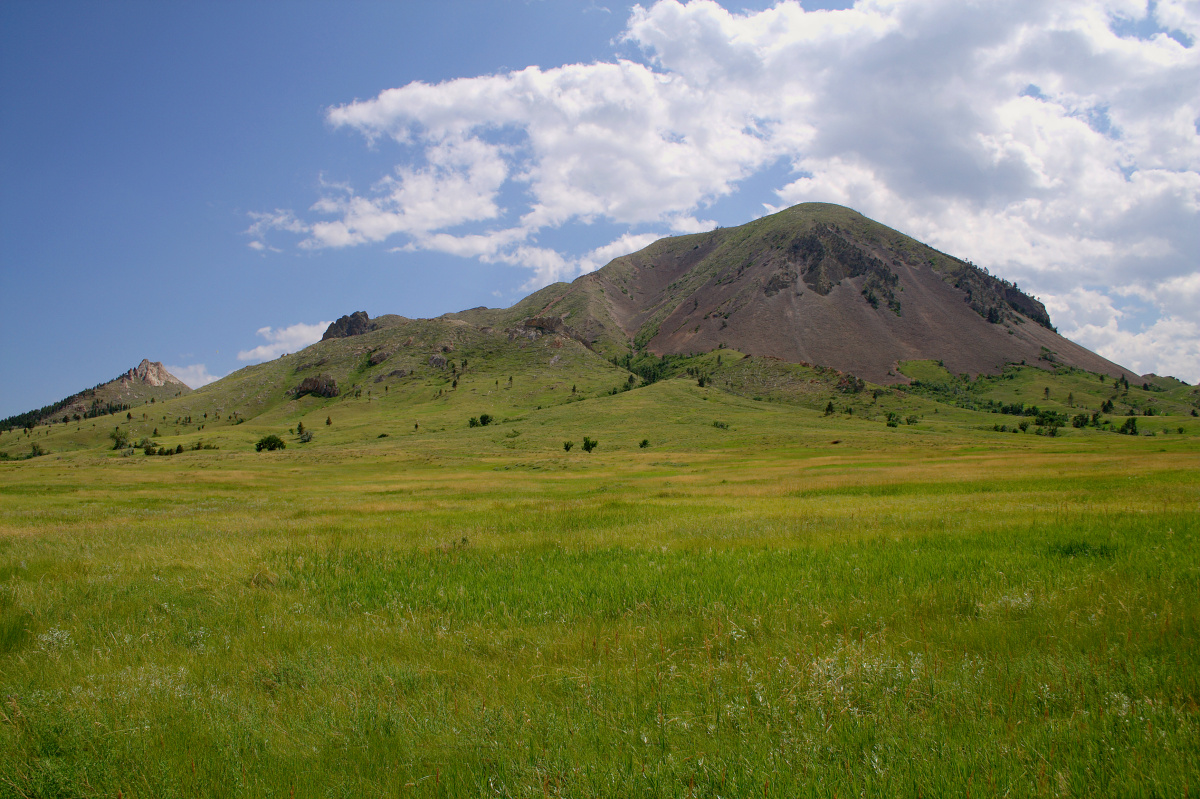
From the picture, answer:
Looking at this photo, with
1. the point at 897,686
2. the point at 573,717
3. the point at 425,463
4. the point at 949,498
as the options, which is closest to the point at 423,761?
the point at 573,717

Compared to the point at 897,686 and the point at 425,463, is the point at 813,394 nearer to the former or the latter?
the point at 425,463

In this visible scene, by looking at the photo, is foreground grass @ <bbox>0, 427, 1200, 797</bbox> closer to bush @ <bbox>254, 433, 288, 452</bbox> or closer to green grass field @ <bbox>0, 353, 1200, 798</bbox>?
green grass field @ <bbox>0, 353, 1200, 798</bbox>

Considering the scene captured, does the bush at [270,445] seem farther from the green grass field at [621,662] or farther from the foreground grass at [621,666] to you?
the foreground grass at [621,666]

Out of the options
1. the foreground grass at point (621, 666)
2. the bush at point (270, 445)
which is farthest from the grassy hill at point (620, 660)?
the bush at point (270, 445)

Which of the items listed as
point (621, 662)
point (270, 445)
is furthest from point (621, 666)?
point (270, 445)

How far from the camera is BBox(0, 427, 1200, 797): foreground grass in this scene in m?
3.36

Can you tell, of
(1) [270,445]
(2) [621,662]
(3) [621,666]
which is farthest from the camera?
(1) [270,445]

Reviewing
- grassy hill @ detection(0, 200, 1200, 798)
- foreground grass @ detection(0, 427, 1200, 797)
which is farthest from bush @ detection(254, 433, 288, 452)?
foreground grass @ detection(0, 427, 1200, 797)

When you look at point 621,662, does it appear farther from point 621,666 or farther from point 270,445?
point 270,445

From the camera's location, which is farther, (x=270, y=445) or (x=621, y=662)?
(x=270, y=445)

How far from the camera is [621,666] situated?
5.07 metres

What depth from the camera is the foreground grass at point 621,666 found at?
3.36 meters

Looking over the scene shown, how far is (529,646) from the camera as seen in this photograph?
5.80 m

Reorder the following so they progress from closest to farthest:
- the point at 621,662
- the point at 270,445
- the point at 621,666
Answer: the point at 621,666 < the point at 621,662 < the point at 270,445
